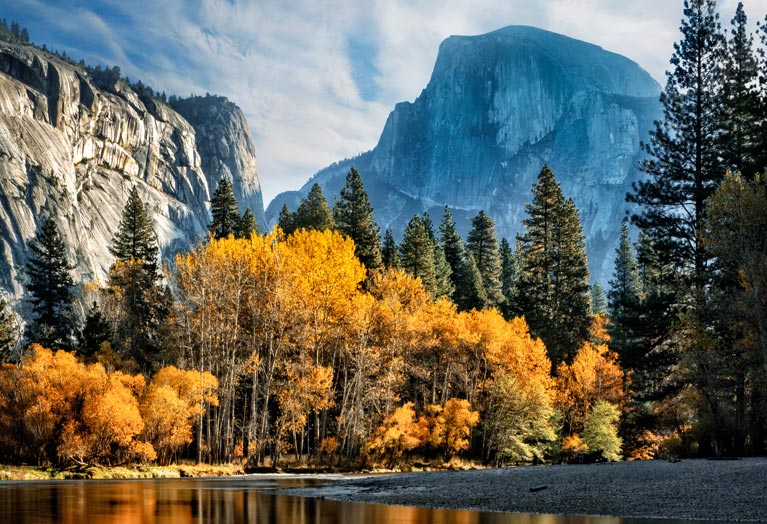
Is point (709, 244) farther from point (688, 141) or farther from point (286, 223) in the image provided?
point (286, 223)

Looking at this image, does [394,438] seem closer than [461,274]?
Yes

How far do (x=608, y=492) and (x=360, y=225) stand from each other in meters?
52.5

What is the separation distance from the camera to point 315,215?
248 ft

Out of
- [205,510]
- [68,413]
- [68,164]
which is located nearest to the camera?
[205,510]

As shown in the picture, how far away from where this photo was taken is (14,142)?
13662cm

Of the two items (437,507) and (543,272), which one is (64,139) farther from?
(437,507)

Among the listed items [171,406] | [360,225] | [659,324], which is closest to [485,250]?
[360,225]

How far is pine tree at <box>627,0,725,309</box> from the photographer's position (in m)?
35.5

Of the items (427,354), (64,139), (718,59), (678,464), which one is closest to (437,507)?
(678,464)

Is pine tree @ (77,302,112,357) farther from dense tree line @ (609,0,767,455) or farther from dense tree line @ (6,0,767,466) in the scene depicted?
dense tree line @ (609,0,767,455)

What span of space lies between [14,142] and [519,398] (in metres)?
128

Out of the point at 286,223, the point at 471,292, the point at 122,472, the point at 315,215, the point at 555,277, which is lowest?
the point at 122,472

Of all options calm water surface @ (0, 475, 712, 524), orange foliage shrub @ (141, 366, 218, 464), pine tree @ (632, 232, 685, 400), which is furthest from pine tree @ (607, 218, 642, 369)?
orange foliage shrub @ (141, 366, 218, 464)

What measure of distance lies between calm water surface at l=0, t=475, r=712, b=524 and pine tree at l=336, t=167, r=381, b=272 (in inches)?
1684
